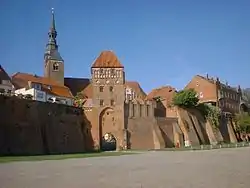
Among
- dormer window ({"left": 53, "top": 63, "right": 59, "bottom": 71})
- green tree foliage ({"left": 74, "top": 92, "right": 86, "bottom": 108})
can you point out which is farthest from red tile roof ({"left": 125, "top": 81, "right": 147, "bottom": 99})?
green tree foliage ({"left": 74, "top": 92, "right": 86, "bottom": 108})

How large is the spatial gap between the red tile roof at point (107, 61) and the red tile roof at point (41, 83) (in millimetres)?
11013

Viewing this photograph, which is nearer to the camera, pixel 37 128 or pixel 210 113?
pixel 37 128

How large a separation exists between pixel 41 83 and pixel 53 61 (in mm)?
19979

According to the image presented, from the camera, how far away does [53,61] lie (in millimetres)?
97188

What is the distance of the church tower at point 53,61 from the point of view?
94.4 m

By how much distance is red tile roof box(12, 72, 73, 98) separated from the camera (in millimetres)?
76600

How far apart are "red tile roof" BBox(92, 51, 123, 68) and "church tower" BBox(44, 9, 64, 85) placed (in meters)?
19.5

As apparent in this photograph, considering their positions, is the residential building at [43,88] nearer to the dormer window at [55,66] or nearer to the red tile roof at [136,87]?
the dormer window at [55,66]

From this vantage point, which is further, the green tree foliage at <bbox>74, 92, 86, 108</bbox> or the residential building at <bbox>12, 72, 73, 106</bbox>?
the green tree foliage at <bbox>74, 92, 86, 108</bbox>

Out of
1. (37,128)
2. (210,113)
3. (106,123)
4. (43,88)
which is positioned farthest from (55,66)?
(37,128)

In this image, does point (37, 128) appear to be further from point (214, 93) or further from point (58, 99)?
point (214, 93)

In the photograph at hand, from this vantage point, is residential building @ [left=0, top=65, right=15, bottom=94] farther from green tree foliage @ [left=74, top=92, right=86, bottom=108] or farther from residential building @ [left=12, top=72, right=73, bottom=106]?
green tree foliage @ [left=74, top=92, right=86, bottom=108]

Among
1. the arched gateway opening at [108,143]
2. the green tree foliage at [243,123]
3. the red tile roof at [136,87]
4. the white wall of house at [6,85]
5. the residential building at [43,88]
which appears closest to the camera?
the white wall of house at [6,85]

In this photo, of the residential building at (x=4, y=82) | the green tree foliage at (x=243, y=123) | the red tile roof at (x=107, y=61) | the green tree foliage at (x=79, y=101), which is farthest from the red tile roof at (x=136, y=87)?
the residential building at (x=4, y=82)
